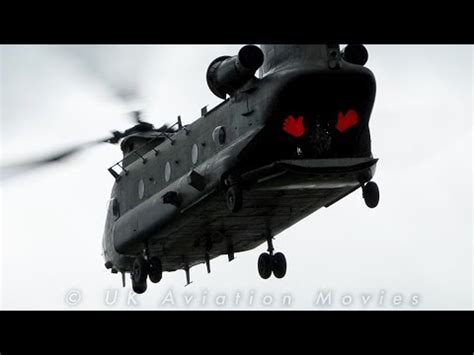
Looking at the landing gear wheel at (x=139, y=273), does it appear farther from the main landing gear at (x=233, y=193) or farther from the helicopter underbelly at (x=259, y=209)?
the main landing gear at (x=233, y=193)

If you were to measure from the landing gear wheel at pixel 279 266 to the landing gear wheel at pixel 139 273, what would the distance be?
389 cm

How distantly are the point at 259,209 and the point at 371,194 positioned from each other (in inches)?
123

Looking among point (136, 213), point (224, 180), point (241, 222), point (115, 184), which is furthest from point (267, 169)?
point (115, 184)

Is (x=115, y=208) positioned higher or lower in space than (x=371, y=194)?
higher

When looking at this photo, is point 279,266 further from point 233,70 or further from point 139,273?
point 233,70

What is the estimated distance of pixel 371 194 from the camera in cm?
3164

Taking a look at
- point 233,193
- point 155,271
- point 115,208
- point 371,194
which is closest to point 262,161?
point 233,193

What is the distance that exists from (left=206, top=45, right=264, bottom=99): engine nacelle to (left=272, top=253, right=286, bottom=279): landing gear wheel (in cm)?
618

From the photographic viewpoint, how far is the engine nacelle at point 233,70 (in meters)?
30.6

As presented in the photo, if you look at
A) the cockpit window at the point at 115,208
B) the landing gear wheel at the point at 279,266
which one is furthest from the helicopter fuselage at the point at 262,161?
the cockpit window at the point at 115,208
